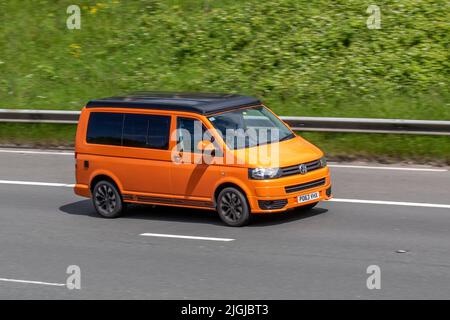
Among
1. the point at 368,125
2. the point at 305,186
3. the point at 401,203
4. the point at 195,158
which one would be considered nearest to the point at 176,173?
the point at 195,158

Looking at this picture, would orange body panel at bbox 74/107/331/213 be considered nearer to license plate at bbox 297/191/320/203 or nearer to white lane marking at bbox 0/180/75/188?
license plate at bbox 297/191/320/203

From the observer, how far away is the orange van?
13.4 metres

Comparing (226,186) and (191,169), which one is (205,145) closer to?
(191,169)

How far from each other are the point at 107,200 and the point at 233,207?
2.29m

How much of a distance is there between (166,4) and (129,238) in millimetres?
13589

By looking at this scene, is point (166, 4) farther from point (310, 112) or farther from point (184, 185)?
point (184, 185)

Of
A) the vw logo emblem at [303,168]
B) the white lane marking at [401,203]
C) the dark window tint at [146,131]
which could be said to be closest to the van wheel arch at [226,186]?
the vw logo emblem at [303,168]

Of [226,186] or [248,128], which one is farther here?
[248,128]

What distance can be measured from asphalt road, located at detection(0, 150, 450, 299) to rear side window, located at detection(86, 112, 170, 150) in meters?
1.18

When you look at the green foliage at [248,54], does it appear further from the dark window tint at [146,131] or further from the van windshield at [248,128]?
the dark window tint at [146,131]

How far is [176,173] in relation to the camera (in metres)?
13.9

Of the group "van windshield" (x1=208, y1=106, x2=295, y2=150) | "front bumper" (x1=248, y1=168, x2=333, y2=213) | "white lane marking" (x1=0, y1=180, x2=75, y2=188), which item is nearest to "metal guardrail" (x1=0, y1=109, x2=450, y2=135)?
"white lane marking" (x1=0, y1=180, x2=75, y2=188)

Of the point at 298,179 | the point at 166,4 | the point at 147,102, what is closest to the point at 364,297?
the point at 298,179

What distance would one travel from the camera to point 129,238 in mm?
13312
